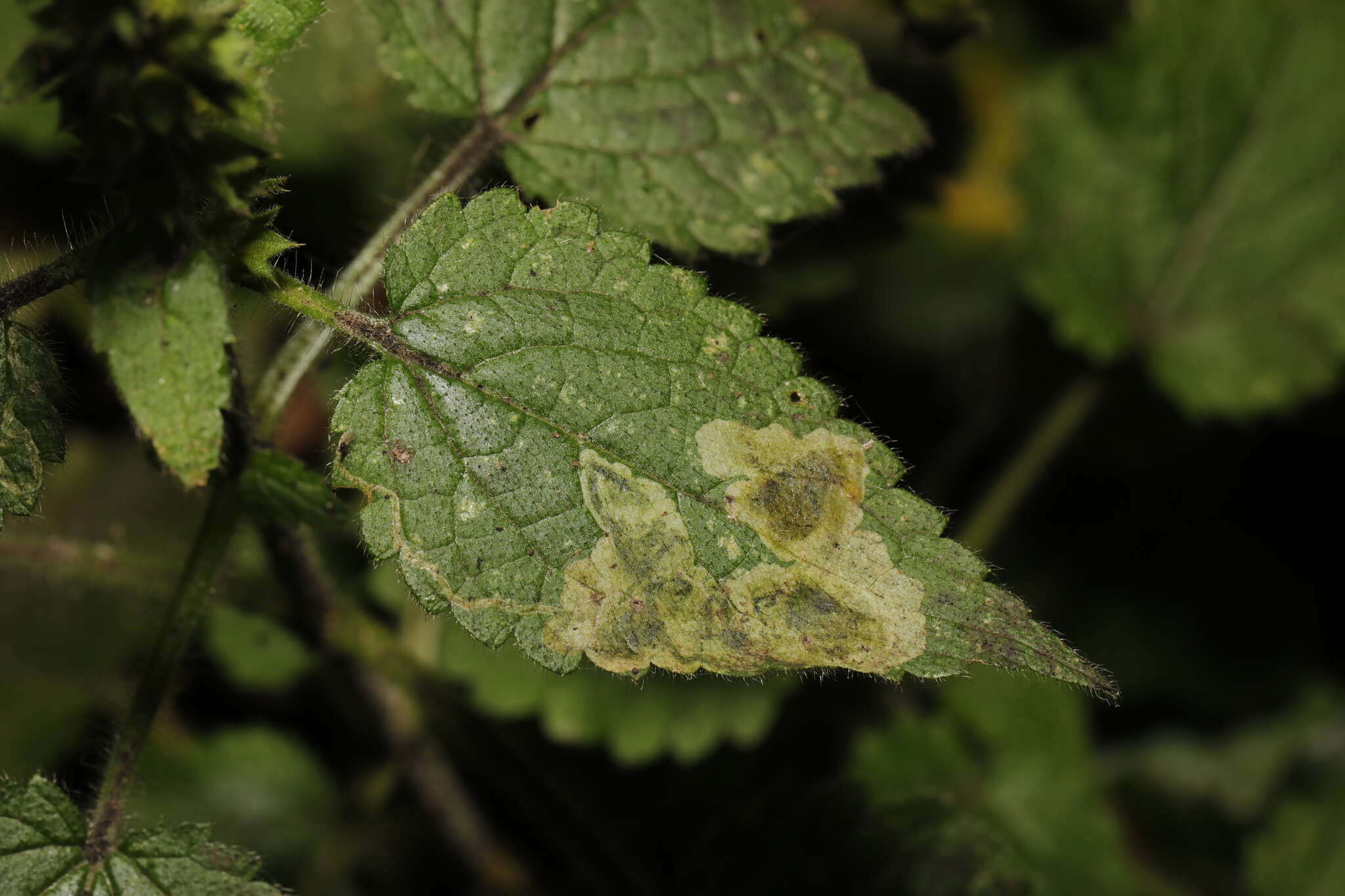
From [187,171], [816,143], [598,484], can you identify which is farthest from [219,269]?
[816,143]

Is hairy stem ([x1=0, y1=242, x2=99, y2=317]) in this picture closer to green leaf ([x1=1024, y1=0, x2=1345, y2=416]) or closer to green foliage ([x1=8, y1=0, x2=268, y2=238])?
green foliage ([x1=8, y1=0, x2=268, y2=238])

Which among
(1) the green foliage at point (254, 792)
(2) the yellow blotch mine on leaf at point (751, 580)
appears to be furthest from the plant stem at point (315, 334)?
(1) the green foliage at point (254, 792)

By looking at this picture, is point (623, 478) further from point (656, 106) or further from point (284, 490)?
point (656, 106)

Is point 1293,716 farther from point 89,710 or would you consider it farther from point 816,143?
point 89,710

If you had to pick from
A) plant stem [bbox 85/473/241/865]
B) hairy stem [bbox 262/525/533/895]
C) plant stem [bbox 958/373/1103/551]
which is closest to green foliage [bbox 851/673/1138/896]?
plant stem [bbox 958/373/1103/551]

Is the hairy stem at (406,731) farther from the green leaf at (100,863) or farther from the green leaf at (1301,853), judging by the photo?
the green leaf at (1301,853)
